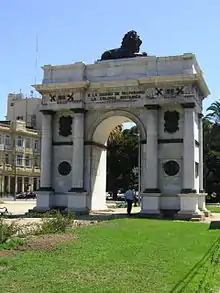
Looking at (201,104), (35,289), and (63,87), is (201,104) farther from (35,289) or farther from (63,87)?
(35,289)

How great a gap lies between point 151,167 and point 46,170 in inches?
258

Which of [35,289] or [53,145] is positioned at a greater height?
[53,145]

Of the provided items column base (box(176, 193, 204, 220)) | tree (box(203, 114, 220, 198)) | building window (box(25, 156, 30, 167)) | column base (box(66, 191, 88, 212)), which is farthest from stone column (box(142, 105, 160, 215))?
building window (box(25, 156, 30, 167))

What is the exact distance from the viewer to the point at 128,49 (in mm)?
29484

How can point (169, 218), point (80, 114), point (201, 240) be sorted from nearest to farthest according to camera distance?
point (201, 240)
point (169, 218)
point (80, 114)

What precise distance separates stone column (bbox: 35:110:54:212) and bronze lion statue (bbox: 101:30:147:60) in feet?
16.5

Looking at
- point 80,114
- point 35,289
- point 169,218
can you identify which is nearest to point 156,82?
point 80,114

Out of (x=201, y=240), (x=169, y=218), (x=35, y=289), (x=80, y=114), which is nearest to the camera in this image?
(x=35, y=289)

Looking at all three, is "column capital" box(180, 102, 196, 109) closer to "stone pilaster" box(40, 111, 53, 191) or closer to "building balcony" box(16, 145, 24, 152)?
"stone pilaster" box(40, 111, 53, 191)

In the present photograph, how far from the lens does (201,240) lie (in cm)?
1477

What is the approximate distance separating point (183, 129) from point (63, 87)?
7.49m

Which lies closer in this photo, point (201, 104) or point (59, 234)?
point (59, 234)

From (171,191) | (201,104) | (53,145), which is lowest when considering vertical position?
(171,191)

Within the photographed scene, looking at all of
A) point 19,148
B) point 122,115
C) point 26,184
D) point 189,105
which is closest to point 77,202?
point 122,115
